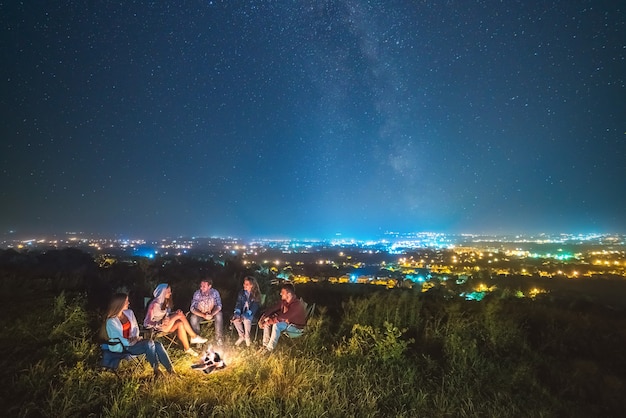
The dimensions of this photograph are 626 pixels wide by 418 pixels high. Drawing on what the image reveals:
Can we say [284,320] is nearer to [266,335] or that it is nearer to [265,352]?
[266,335]

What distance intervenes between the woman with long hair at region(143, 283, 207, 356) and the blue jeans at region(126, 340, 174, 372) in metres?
0.79

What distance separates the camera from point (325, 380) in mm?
4375

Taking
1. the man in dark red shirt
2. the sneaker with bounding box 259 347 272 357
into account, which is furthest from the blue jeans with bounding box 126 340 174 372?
the man in dark red shirt

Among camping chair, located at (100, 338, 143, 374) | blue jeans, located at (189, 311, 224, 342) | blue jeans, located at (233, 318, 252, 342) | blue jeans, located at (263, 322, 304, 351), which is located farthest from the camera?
blue jeans, located at (189, 311, 224, 342)

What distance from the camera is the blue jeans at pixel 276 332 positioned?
588 centimetres

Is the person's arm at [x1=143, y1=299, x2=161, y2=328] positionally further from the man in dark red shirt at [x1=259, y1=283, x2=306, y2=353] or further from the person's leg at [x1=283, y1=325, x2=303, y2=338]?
the person's leg at [x1=283, y1=325, x2=303, y2=338]

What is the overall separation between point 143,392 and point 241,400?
127cm

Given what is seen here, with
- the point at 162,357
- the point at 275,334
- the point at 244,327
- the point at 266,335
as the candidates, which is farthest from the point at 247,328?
the point at 162,357

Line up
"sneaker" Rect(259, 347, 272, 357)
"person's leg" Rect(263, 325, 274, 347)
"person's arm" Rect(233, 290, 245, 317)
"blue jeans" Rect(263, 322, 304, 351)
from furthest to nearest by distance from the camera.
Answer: "person's arm" Rect(233, 290, 245, 317) → "person's leg" Rect(263, 325, 274, 347) → "blue jeans" Rect(263, 322, 304, 351) → "sneaker" Rect(259, 347, 272, 357)

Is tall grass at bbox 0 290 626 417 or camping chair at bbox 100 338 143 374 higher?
camping chair at bbox 100 338 143 374

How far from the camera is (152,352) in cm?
455

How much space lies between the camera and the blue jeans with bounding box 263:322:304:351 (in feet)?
19.3

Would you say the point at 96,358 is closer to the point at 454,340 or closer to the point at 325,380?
the point at 325,380

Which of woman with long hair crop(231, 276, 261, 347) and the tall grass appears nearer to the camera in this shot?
the tall grass
